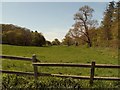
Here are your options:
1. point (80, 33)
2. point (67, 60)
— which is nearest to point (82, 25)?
point (80, 33)

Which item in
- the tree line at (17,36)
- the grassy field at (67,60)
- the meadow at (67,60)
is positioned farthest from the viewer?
the tree line at (17,36)

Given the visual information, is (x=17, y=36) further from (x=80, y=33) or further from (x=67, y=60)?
(x=67, y=60)

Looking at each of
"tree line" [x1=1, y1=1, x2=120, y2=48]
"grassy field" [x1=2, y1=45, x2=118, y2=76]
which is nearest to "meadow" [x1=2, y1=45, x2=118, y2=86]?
"grassy field" [x1=2, y1=45, x2=118, y2=76]

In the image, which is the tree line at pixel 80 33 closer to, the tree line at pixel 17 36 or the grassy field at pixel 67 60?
the tree line at pixel 17 36

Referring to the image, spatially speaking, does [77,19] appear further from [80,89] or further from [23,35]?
[80,89]

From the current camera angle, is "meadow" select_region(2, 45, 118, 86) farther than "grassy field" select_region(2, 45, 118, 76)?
No

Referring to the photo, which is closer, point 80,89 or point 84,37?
point 80,89

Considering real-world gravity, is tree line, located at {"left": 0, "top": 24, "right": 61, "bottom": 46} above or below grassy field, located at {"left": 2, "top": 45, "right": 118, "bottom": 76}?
above

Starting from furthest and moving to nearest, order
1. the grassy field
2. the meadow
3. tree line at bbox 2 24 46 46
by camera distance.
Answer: tree line at bbox 2 24 46 46
the grassy field
the meadow

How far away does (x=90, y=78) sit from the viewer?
10.3 metres

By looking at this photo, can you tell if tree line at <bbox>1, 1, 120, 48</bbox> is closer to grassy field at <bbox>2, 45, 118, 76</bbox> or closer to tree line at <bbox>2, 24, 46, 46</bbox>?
tree line at <bbox>2, 24, 46, 46</bbox>

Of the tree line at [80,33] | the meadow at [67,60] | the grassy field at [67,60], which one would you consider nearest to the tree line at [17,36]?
the tree line at [80,33]

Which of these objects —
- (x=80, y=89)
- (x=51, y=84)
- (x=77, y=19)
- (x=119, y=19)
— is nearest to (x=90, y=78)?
(x=80, y=89)

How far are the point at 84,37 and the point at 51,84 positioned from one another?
227 feet
